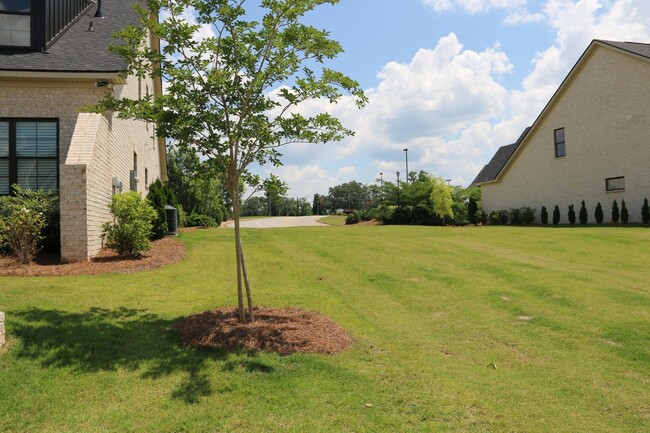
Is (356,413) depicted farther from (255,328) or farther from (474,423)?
(255,328)

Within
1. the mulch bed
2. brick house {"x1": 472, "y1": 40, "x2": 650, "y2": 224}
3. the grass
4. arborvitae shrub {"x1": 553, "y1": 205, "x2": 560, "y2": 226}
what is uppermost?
brick house {"x1": 472, "y1": 40, "x2": 650, "y2": 224}

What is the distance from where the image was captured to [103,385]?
14.2ft

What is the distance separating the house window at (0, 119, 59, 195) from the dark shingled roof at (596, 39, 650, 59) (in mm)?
24686

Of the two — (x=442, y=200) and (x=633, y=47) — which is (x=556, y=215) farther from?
(x=633, y=47)

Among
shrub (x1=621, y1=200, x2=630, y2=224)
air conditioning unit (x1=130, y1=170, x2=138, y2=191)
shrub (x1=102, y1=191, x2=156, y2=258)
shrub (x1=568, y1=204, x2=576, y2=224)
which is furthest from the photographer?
shrub (x1=568, y1=204, x2=576, y2=224)

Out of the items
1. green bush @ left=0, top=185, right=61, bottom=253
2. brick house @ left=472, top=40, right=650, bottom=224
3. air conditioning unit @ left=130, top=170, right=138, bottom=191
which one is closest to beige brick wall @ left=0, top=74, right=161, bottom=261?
green bush @ left=0, top=185, right=61, bottom=253

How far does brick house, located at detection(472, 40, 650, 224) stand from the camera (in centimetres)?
2231

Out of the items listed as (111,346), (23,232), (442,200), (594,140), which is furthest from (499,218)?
(111,346)

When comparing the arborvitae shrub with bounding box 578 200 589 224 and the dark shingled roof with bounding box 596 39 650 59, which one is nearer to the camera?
the dark shingled roof with bounding box 596 39 650 59

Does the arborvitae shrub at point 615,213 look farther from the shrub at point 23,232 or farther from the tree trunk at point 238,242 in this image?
the shrub at point 23,232

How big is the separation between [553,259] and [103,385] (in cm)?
1149

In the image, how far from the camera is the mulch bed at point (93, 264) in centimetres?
906

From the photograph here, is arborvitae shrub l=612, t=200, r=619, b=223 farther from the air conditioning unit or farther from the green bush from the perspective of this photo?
the green bush

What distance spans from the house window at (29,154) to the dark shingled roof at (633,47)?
24686 millimetres
